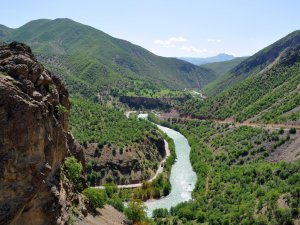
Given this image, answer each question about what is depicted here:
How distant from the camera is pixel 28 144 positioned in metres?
33.7

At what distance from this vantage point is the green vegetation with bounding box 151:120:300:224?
65.5 meters

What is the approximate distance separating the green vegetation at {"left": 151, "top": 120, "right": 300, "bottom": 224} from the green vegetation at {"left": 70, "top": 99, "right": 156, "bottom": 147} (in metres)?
19.0

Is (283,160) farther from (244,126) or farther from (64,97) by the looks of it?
(64,97)

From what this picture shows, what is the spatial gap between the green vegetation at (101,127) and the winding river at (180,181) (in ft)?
42.0

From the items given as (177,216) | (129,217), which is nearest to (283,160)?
(177,216)

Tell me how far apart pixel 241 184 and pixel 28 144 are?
57805 millimetres

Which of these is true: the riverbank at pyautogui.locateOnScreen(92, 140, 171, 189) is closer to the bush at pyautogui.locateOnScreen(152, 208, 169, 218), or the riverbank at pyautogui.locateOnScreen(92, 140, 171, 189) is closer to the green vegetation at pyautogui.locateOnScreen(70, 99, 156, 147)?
the green vegetation at pyautogui.locateOnScreen(70, 99, 156, 147)

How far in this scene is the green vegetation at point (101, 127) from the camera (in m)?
104

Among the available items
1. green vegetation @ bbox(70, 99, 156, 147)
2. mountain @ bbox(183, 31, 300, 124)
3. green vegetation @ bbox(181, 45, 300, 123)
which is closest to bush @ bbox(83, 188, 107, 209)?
green vegetation @ bbox(70, 99, 156, 147)

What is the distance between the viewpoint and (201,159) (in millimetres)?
112500

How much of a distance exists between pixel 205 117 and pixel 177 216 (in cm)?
9413

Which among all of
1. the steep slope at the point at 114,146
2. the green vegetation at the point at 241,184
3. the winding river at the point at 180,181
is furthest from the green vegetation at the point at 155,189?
the green vegetation at the point at 241,184

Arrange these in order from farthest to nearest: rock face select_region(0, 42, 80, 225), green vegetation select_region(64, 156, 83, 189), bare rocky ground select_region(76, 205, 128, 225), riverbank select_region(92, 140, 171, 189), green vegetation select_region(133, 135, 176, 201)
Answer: riverbank select_region(92, 140, 171, 189) < green vegetation select_region(133, 135, 176, 201) < green vegetation select_region(64, 156, 83, 189) < bare rocky ground select_region(76, 205, 128, 225) < rock face select_region(0, 42, 80, 225)

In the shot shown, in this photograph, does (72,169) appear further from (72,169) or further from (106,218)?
(106,218)
